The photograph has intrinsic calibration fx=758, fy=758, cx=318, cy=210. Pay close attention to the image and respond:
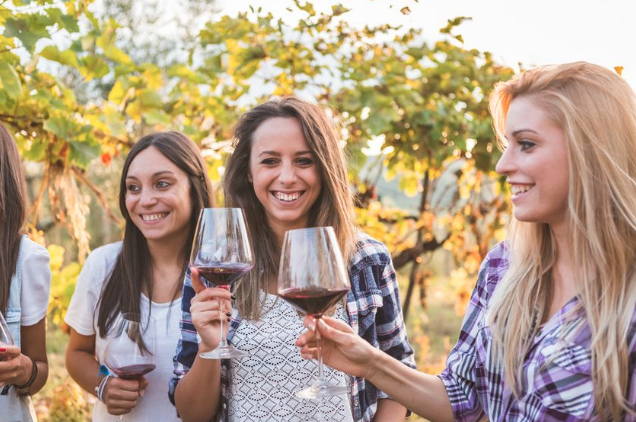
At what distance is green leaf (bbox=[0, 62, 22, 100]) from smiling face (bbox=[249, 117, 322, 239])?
1.39 m

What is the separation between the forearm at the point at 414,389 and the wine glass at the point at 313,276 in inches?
10.5

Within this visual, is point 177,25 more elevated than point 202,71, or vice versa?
point 177,25

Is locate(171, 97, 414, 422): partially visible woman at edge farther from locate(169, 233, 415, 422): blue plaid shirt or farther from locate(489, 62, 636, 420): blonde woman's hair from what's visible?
locate(489, 62, 636, 420): blonde woman's hair

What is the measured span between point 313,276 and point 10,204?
1.50 meters

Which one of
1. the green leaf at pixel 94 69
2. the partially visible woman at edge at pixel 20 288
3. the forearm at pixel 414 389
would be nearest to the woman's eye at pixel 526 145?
the forearm at pixel 414 389

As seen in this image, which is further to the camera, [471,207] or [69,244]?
[69,244]

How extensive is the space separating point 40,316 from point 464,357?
5.03ft

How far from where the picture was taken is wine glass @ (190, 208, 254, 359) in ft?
6.60

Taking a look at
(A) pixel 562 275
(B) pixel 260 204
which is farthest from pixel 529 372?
(B) pixel 260 204

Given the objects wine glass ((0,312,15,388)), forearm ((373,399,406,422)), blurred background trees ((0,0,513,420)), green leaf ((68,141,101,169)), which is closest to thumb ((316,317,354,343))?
forearm ((373,399,406,422))

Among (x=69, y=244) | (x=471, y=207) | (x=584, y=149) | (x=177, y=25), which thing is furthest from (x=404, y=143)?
(x=177, y=25)

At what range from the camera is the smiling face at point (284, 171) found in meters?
2.47

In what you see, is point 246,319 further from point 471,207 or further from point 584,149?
point 471,207

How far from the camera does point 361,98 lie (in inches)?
185
